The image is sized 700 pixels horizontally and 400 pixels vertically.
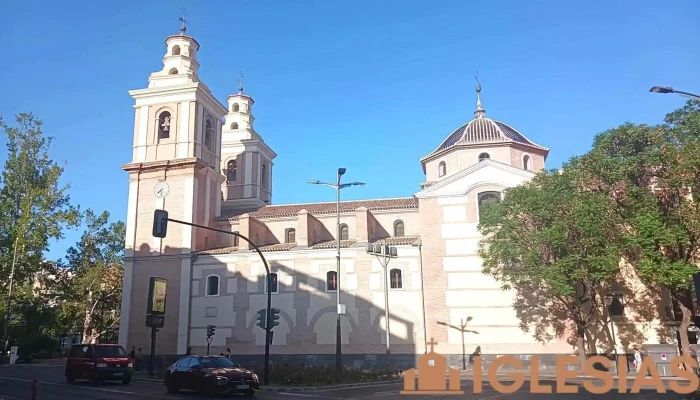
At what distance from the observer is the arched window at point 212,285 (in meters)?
38.2

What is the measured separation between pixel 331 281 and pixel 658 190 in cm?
1987

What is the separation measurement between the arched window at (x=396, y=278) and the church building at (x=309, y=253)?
0.08 m

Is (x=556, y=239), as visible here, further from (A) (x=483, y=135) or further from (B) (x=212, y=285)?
(B) (x=212, y=285)

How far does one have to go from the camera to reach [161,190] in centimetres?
4028

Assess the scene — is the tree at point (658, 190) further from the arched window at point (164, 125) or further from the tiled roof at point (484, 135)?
the arched window at point (164, 125)

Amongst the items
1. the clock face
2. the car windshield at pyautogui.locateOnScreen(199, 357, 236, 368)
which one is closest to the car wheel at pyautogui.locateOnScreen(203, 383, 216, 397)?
the car windshield at pyautogui.locateOnScreen(199, 357, 236, 368)

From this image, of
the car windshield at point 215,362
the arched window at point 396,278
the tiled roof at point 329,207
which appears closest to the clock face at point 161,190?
the tiled roof at point 329,207

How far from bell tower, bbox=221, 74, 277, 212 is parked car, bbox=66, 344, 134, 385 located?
25.1m

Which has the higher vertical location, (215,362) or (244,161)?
(244,161)

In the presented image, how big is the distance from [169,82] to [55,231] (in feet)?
46.6

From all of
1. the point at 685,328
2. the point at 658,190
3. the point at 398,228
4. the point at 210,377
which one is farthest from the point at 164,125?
the point at 685,328

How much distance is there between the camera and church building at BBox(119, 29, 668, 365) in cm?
3409

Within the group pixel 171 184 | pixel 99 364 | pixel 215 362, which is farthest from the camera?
pixel 171 184

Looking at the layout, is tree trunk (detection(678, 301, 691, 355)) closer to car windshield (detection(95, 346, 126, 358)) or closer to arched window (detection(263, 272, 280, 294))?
arched window (detection(263, 272, 280, 294))
